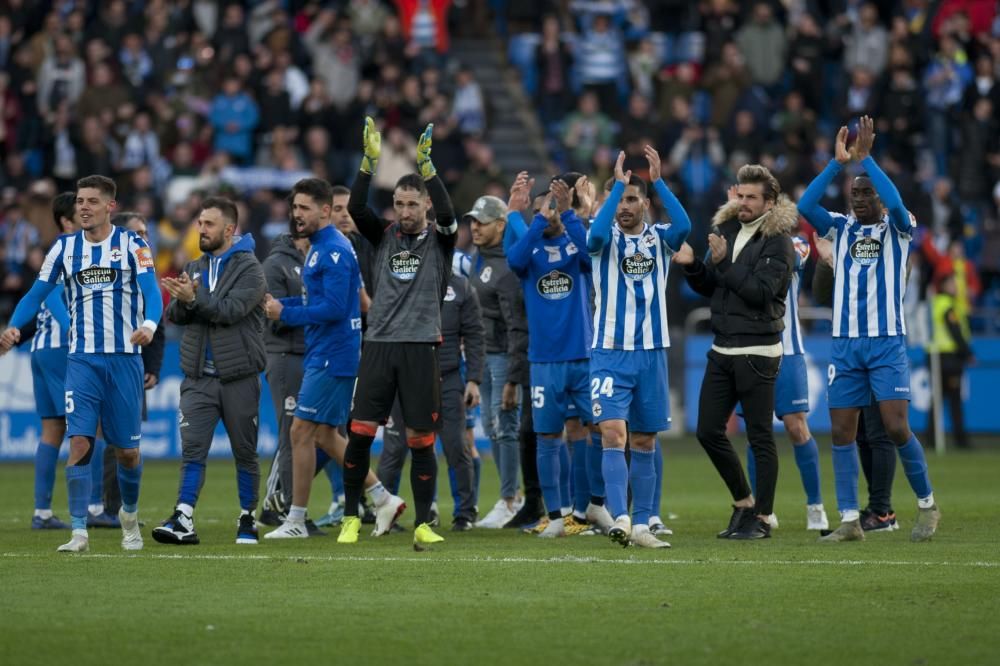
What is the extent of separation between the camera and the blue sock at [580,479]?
1292 cm

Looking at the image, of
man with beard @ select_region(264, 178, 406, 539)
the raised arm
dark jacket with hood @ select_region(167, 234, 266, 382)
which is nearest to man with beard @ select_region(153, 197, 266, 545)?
dark jacket with hood @ select_region(167, 234, 266, 382)

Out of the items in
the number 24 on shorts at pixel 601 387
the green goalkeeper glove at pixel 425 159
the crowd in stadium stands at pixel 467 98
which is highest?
the crowd in stadium stands at pixel 467 98

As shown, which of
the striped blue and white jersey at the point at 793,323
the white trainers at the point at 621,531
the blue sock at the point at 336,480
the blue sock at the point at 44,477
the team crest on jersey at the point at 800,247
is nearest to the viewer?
the white trainers at the point at 621,531

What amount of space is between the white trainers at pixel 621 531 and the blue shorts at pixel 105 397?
3273 millimetres

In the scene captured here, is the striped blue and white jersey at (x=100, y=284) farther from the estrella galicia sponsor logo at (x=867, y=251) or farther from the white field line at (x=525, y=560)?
the estrella galicia sponsor logo at (x=867, y=251)

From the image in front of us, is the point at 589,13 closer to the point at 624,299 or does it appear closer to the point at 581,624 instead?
the point at 624,299

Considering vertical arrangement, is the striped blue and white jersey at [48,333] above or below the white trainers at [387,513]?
above

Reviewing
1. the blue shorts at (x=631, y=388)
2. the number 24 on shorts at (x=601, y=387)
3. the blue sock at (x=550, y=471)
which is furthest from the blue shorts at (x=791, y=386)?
the number 24 on shorts at (x=601, y=387)

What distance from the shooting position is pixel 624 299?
1170cm

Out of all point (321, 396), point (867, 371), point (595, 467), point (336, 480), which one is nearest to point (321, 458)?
point (336, 480)

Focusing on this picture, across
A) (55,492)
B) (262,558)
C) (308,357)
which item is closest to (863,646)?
(262,558)

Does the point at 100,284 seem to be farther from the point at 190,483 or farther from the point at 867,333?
the point at 867,333

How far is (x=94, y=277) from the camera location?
37.2 feet

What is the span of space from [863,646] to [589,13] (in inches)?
→ 921
